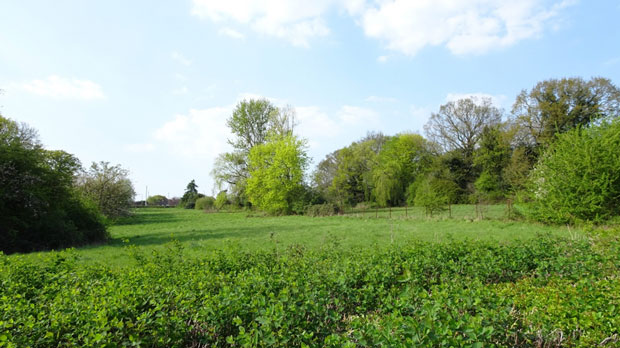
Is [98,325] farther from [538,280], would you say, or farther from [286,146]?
[286,146]

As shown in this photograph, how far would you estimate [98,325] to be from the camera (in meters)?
2.74

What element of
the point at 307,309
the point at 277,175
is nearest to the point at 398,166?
the point at 277,175

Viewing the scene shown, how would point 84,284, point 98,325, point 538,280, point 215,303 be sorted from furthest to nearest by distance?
point 538,280 → point 84,284 → point 215,303 → point 98,325

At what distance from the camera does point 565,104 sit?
96.4 ft

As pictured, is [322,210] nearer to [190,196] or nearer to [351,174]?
[351,174]

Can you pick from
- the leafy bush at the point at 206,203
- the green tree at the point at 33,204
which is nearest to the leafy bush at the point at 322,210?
the green tree at the point at 33,204

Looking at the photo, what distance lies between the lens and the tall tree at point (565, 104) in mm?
28609

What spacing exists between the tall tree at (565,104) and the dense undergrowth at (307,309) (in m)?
29.1

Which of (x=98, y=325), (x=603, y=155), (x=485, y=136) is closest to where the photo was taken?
(x=98, y=325)

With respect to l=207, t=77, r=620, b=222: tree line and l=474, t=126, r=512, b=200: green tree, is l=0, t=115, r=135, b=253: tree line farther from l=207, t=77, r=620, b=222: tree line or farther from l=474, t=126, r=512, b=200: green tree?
l=474, t=126, r=512, b=200: green tree

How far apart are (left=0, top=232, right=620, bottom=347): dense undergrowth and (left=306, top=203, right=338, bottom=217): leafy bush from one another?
80.7 feet

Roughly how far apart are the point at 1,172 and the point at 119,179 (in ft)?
61.2

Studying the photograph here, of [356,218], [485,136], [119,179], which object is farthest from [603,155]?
[119,179]

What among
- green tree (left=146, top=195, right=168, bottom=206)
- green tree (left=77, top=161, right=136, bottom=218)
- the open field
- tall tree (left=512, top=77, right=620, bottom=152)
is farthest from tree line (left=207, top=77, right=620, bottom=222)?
green tree (left=146, top=195, right=168, bottom=206)
